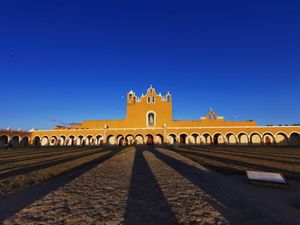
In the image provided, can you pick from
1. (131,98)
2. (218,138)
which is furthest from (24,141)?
(218,138)

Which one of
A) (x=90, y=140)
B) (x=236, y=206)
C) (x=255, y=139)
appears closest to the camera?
(x=236, y=206)

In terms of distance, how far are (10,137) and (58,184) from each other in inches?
1939

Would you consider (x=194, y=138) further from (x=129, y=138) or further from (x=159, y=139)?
(x=129, y=138)

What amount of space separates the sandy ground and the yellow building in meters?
33.9

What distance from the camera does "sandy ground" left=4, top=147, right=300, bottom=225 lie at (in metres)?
3.10

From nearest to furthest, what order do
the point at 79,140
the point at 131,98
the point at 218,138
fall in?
1. the point at 218,138
2. the point at 79,140
3. the point at 131,98

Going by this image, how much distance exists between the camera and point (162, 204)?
3.78 m

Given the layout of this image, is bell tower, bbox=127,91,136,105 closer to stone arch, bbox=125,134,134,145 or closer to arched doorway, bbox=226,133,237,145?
stone arch, bbox=125,134,134,145

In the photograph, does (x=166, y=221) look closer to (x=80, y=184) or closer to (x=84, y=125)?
(x=80, y=184)

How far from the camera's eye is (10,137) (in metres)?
45.7

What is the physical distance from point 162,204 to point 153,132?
1557 inches

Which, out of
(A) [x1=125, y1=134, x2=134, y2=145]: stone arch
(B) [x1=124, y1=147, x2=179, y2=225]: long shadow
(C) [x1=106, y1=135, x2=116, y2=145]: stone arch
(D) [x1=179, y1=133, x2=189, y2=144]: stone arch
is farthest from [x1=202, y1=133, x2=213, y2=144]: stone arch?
(B) [x1=124, y1=147, x2=179, y2=225]: long shadow

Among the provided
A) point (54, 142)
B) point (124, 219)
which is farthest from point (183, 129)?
point (124, 219)

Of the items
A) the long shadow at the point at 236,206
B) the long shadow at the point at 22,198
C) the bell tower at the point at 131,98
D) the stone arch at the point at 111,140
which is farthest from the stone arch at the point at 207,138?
the long shadow at the point at 22,198
